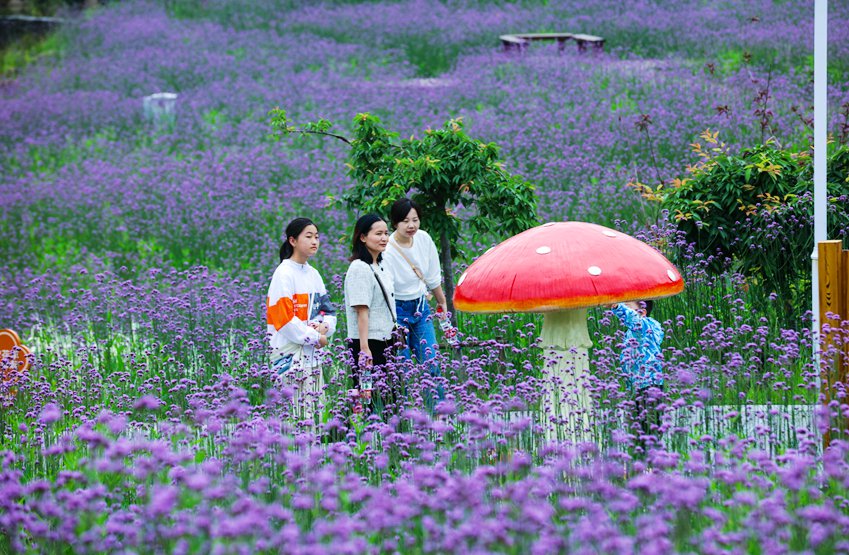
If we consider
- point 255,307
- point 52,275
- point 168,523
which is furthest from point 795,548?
point 52,275

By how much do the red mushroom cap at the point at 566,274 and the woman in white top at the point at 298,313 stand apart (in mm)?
1072

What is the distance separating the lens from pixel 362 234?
635 centimetres

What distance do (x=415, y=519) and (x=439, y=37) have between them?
61.3ft

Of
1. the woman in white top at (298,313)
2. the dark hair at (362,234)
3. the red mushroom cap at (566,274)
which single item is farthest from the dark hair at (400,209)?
the red mushroom cap at (566,274)

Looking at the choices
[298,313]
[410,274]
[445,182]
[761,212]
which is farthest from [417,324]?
[761,212]

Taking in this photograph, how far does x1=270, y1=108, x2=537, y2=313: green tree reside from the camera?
7527 mm

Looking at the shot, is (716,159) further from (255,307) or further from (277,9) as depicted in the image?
(277,9)

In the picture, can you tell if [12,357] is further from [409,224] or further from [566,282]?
[566,282]

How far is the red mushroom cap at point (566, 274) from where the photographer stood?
16.8ft

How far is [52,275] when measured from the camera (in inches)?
439

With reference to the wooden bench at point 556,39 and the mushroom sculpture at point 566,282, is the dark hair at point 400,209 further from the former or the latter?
the wooden bench at point 556,39

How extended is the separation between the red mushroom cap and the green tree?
2074 millimetres

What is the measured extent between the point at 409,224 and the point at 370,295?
1.94 ft

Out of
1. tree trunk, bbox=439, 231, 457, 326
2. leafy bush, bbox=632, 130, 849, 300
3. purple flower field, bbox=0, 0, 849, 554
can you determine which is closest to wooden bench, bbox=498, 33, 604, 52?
purple flower field, bbox=0, 0, 849, 554
